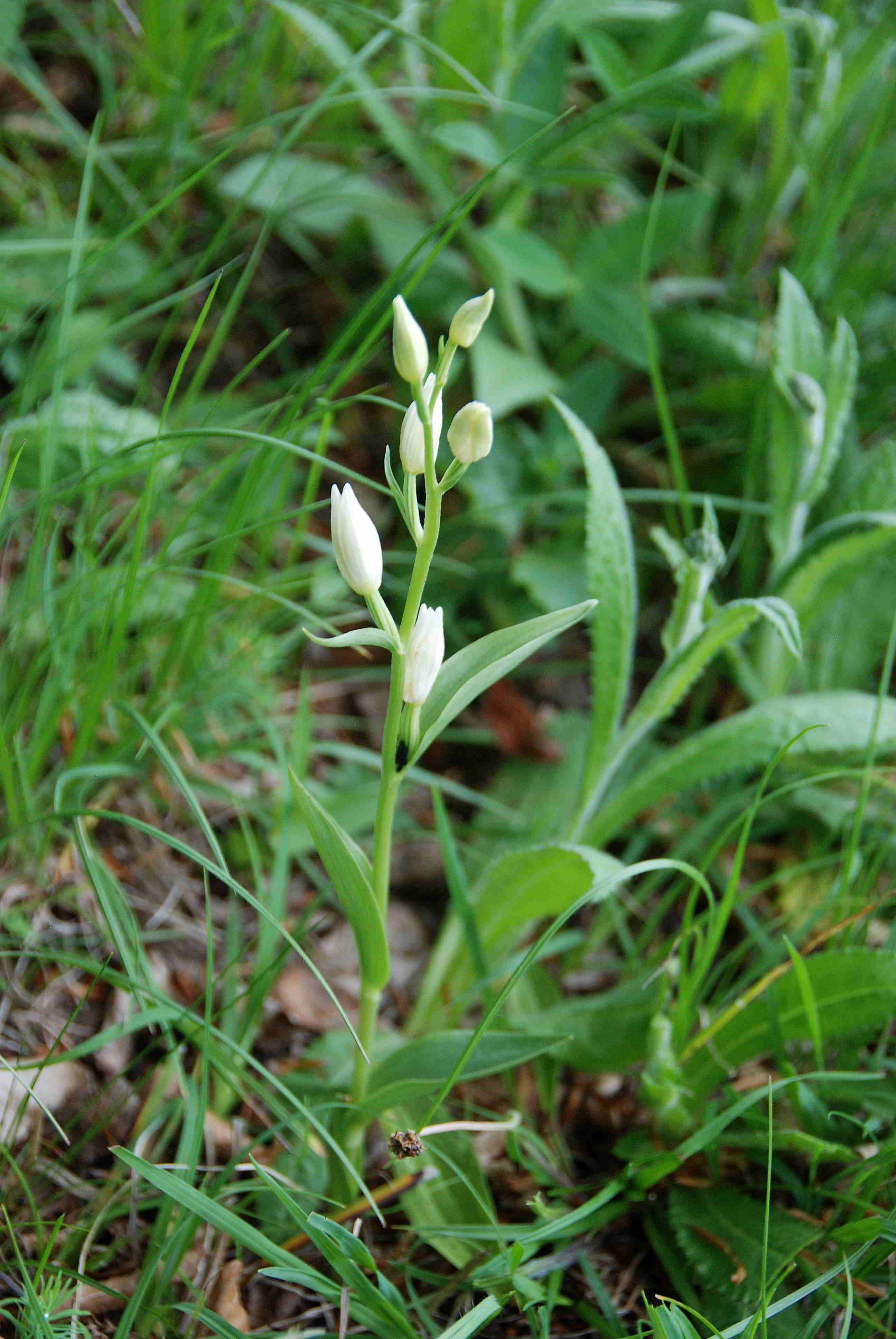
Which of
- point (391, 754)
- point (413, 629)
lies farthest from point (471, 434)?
point (391, 754)

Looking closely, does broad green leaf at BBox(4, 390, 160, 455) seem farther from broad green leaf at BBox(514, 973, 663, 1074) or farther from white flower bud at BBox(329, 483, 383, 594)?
broad green leaf at BBox(514, 973, 663, 1074)

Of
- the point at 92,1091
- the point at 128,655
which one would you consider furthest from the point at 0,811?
the point at 92,1091

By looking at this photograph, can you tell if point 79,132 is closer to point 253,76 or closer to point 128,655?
point 253,76

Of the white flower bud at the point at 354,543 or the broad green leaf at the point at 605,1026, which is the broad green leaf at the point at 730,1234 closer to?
the broad green leaf at the point at 605,1026

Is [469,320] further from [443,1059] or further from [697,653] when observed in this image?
[443,1059]

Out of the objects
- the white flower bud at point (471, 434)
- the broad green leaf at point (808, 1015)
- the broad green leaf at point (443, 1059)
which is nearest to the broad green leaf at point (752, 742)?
the broad green leaf at point (808, 1015)

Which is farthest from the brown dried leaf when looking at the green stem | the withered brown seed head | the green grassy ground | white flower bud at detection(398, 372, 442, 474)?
white flower bud at detection(398, 372, 442, 474)
